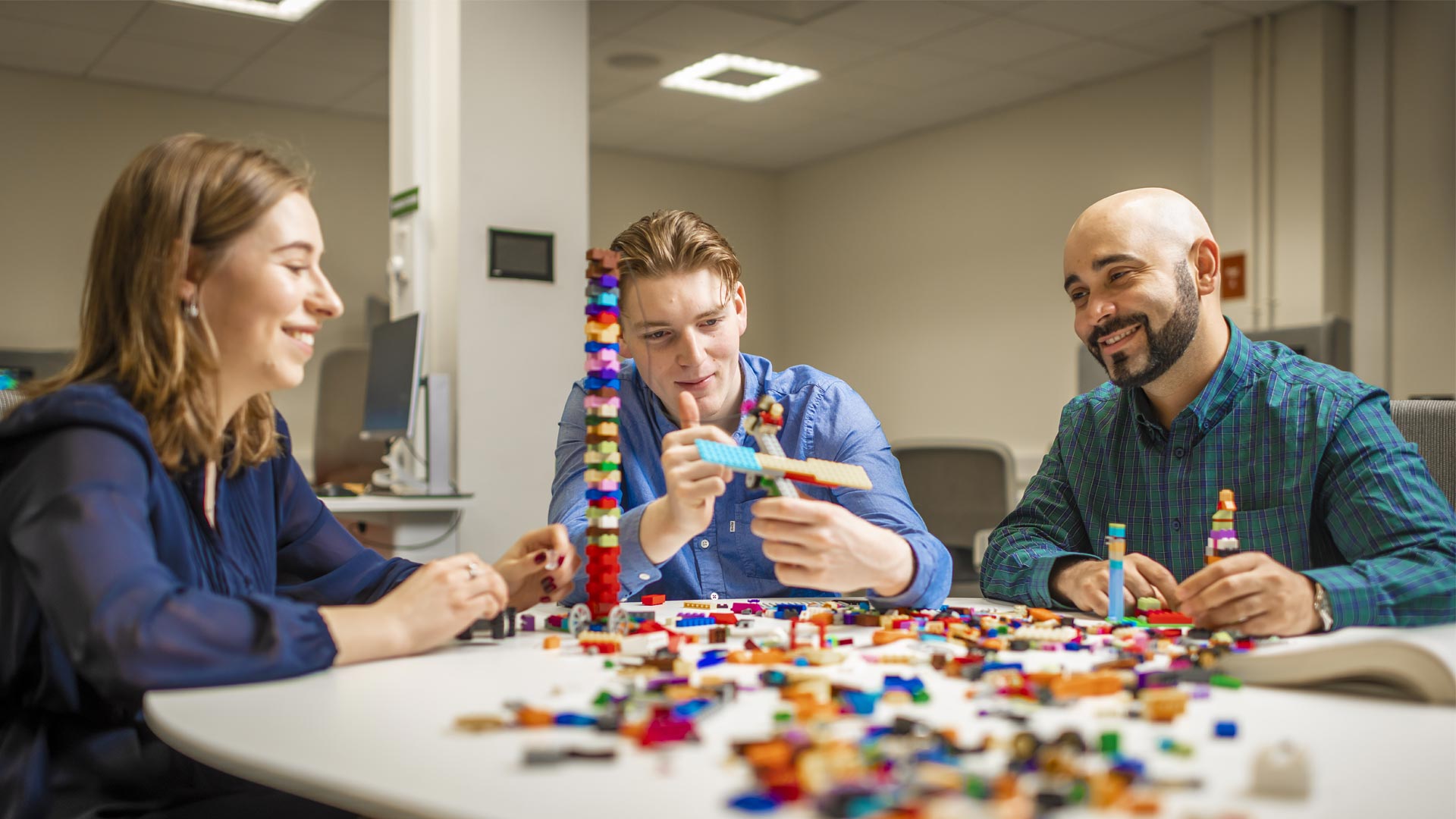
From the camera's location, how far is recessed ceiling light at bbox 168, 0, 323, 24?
5.53m

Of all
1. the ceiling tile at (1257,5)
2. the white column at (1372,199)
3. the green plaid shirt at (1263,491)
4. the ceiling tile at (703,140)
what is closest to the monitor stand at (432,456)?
the green plaid shirt at (1263,491)

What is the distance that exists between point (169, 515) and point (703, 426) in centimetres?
73

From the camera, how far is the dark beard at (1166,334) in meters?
1.88

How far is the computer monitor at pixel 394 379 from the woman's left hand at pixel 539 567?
2.52 metres

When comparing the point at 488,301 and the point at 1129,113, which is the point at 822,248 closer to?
the point at 1129,113

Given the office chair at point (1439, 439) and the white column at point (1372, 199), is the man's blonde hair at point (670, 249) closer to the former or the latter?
the office chair at point (1439, 439)

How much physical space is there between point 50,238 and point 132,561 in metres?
6.64

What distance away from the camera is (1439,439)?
1.86 m

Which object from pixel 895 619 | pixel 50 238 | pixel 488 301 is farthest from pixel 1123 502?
pixel 50 238

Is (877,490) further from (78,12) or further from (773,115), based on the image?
(773,115)

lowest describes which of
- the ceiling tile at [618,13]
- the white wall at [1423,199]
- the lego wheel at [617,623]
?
the lego wheel at [617,623]

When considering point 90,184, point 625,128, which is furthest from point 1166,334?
point 90,184

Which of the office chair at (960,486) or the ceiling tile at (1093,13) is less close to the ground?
the ceiling tile at (1093,13)

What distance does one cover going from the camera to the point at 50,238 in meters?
6.64
